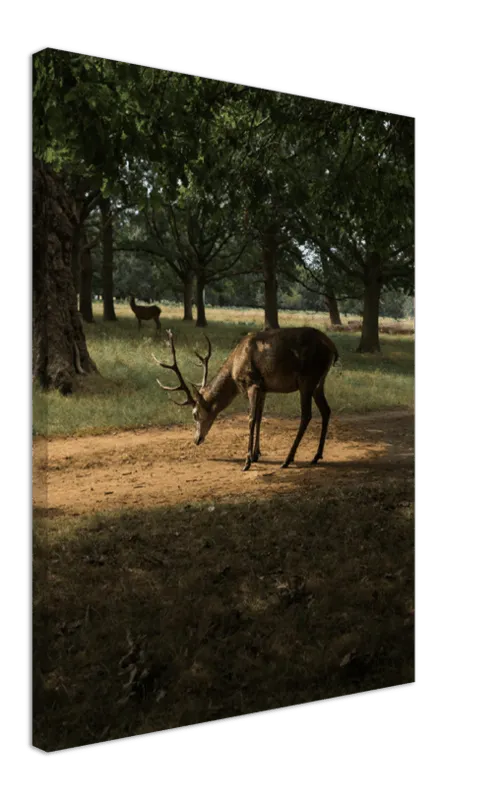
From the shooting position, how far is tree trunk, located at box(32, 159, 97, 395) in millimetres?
4305

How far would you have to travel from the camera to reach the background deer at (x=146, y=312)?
5621mm

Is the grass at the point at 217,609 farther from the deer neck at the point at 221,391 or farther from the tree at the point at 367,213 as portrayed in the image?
the tree at the point at 367,213

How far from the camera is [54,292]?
4652 mm

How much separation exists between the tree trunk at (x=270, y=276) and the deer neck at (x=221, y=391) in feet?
1.54

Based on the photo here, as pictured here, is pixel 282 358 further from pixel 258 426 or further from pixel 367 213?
pixel 367 213

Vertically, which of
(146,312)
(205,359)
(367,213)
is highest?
(367,213)

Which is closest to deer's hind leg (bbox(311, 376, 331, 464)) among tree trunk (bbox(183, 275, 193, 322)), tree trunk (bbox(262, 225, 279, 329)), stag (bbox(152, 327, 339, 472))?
stag (bbox(152, 327, 339, 472))

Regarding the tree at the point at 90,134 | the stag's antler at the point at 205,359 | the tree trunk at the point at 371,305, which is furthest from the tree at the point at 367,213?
the tree at the point at 90,134

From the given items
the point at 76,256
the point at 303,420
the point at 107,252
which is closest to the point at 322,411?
the point at 303,420

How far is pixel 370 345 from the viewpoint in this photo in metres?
6.18

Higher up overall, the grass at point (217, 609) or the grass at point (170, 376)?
the grass at point (170, 376)

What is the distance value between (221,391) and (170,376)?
0.43m
